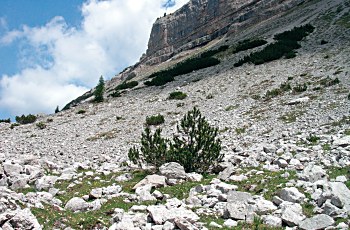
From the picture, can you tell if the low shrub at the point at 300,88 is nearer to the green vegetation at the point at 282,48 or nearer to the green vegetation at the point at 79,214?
the green vegetation at the point at 282,48

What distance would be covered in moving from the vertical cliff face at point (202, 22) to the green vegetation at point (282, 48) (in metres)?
28.5

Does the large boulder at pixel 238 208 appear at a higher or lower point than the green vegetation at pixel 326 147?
higher

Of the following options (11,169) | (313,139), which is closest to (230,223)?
(313,139)

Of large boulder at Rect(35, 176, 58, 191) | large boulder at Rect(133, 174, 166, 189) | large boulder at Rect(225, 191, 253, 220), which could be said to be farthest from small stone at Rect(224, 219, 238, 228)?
large boulder at Rect(35, 176, 58, 191)

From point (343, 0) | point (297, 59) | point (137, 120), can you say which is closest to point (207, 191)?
point (137, 120)

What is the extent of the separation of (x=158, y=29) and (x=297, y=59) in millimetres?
99988

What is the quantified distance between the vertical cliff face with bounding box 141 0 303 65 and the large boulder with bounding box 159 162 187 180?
231ft

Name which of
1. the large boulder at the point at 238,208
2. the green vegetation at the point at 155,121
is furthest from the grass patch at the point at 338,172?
the green vegetation at the point at 155,121

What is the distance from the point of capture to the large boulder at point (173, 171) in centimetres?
1274

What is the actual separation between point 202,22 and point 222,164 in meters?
104

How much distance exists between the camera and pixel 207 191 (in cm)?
1038

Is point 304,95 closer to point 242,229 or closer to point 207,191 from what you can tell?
point 207,191


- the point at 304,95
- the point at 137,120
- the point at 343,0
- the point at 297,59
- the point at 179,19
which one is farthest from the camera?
the point at 179,19

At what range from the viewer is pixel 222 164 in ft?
45.9
